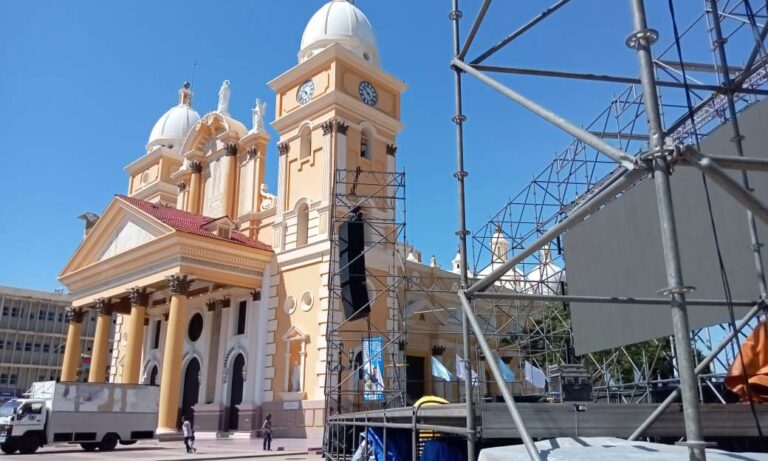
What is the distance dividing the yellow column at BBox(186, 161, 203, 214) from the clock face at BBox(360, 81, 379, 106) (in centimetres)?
1024

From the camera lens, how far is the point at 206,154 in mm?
32219

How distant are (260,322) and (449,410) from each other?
20.2 m

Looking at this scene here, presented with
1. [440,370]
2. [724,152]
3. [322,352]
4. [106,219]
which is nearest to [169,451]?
[322,352]

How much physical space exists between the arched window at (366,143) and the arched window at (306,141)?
2195mm

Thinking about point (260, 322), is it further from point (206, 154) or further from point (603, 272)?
point (603, 272)

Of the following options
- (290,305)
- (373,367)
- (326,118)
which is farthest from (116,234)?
(373,367)

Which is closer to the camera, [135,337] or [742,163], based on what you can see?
[742,163]

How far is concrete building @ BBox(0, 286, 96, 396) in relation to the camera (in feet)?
180

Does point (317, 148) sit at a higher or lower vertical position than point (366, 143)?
lower

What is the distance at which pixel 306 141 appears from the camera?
26953 mm

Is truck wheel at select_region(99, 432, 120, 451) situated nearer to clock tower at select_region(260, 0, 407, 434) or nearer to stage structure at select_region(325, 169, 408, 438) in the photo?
clock tower at select_region(260, 0, 407, 434)

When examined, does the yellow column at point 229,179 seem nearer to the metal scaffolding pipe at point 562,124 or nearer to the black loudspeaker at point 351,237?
the black loudspeaker at point 351,237

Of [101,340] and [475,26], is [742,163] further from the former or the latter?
[101,340]

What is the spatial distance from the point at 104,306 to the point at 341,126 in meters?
13.9
